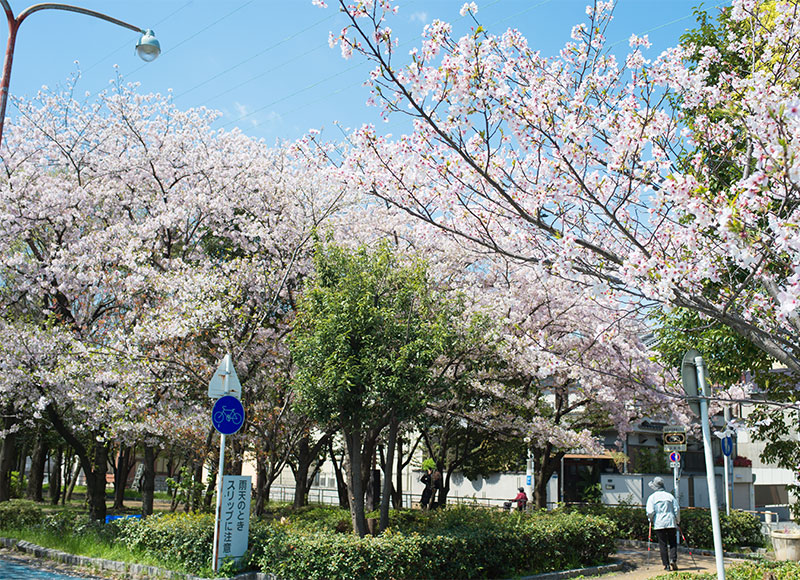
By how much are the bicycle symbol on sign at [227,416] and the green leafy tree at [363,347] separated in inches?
51.0

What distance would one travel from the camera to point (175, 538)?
10.0m

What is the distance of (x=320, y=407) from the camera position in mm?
10188

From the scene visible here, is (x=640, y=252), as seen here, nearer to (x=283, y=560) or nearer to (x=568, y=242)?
(x=568, y=242)

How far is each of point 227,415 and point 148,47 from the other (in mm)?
4961

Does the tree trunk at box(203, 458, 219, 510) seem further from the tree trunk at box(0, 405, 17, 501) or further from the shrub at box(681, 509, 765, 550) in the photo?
the shrub at box(681, 509, 765, 550)

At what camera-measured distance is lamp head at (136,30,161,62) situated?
8.44m

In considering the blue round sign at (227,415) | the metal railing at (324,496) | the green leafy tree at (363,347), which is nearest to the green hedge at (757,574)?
the green leafy tree at (363,347)

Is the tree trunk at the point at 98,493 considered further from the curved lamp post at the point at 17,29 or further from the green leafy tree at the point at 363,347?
the curved lamp post at the point at 17,29

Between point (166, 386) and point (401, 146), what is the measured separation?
315 inches

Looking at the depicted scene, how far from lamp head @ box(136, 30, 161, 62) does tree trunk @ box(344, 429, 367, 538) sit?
6.25 meters

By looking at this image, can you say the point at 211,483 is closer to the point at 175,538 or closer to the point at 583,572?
the point at 175,538

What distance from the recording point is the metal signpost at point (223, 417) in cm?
902

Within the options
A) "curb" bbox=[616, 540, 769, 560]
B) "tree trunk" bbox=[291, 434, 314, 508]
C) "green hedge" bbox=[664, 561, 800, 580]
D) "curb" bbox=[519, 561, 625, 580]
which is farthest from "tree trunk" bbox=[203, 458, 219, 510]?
"curb" bbox=[616, 540, 769, 560]

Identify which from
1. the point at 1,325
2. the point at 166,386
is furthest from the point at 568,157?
the point at 1,325
